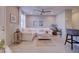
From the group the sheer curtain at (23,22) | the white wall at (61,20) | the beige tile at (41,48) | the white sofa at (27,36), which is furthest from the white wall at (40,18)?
the beige tile at (41,48)

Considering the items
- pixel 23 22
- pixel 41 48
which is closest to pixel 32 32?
pixel 23 22

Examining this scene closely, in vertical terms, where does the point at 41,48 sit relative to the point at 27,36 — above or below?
below

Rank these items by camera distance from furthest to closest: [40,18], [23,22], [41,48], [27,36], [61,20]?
[61,20] → [23,22] → [40,18] → [27,36] → [41,48]

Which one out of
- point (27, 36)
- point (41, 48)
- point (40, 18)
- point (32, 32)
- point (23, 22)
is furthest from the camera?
point (23, 22)

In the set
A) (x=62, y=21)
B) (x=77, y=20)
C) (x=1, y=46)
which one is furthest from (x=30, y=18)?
(x=1, y=46)

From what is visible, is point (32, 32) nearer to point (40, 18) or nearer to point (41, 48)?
point (40, 18)

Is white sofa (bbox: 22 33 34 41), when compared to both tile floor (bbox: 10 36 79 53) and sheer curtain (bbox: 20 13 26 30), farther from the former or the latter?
tile floor (bbox: 10 36 79 53)

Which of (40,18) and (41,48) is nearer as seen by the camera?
(41,48)

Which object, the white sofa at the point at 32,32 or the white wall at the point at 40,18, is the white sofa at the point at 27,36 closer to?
the white sofa at the point at 32,32

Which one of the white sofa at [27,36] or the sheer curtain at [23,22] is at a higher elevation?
the sheer curtain at [23,22]

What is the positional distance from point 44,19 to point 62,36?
1.69 metres

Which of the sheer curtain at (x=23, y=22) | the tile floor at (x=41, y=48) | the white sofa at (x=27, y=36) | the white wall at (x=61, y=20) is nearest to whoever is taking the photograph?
the tile floor at (x=41, y=48)

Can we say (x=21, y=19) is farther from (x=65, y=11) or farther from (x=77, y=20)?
(x=77, y=20)

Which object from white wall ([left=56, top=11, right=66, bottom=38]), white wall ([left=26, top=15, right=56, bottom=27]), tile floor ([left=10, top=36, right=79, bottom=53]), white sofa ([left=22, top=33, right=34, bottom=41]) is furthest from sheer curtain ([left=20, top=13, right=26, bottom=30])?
tile floor ([left=10, top=36, right=79, bottom=53])
